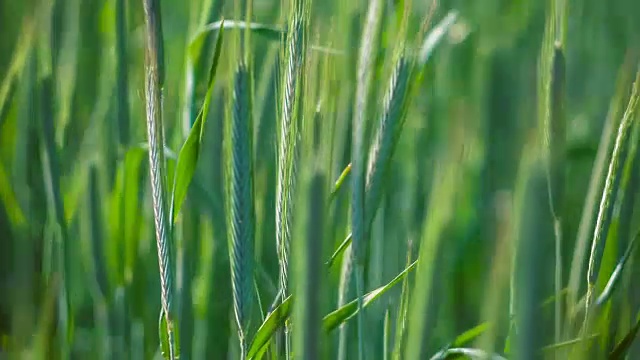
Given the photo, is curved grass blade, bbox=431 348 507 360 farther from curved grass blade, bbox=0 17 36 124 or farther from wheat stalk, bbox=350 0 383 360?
curved grass blade, bbox=0 17 36 124

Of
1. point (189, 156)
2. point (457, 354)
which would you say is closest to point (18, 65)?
point (189, 156)

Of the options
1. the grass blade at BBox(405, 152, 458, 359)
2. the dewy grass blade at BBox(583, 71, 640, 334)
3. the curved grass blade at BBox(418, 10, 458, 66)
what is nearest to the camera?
the grass blade at BBox(405, 152, 458, 359)

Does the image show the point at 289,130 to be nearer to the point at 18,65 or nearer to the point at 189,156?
the point at 189,156

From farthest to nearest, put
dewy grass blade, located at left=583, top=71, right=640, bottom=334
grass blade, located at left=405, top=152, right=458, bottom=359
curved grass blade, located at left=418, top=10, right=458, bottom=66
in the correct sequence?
1. curved grass blade, located at left=418, top=10, right=458, bottom=66
2. dewy grass blade, located at left=583, top=71, right=640, bottom=334
3. grass blade, located at left=405, top=152, right=458, bottom=359

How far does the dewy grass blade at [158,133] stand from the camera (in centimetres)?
31

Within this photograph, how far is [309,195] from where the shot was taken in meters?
0.23

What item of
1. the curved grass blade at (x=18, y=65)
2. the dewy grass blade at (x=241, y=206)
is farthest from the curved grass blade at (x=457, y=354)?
the curved grass blade at (x=18, y=65)

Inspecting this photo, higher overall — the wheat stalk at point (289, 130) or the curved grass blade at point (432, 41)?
the curved grass blade at point (432, 41)

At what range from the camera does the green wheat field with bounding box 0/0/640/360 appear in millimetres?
272

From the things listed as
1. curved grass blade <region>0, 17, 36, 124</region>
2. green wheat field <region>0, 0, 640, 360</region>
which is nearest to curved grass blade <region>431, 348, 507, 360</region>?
green wheat field <region>0, 0, 640, 360</region>

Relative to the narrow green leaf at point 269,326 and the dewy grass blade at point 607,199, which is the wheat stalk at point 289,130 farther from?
the dewy grass blade at point 607,199

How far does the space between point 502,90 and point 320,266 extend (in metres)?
0.53

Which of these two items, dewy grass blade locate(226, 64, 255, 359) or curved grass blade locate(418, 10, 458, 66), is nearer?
dewy grass blade locate(226, 64, 255, 359)

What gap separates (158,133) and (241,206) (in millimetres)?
42
